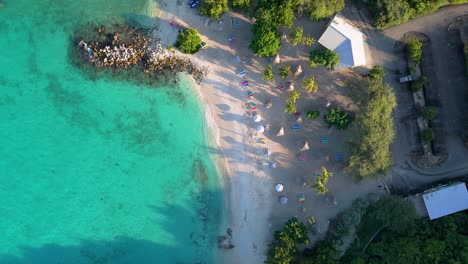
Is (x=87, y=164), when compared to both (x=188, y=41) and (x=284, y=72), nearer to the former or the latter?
(x=188, y=41)

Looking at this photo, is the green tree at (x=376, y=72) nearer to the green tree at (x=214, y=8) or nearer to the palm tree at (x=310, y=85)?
the palm tree at (x=310, y=85)

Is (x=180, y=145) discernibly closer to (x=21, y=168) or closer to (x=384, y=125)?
(x=21, y=168)

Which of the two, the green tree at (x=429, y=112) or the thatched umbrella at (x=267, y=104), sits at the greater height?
the green tree at (x=429, y=112)

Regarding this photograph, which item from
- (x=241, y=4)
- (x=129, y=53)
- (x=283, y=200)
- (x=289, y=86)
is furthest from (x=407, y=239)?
(x=129, y=53)

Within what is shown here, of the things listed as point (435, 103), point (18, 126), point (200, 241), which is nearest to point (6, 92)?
point (18, 126)

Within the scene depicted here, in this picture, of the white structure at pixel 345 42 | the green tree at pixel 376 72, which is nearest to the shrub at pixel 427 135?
the green tree at pixel 376 72

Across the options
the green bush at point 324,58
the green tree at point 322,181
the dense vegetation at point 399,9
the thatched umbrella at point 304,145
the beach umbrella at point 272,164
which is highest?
the dense vegetation at point 399,9

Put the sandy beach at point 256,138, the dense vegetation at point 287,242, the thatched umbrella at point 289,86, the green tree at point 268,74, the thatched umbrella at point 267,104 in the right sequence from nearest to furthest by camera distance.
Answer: the dense vegetation at point 287,242 → the green tree at point 268,74 → the thatched umbrella at point 289,86 → the sandy beach at point 256,138 → the thatched umbrella at point 267,104
